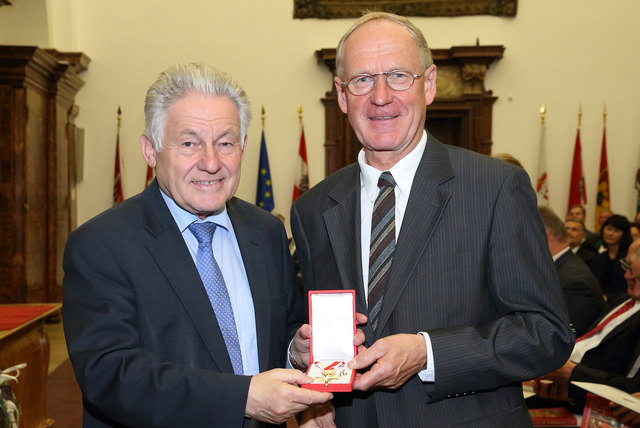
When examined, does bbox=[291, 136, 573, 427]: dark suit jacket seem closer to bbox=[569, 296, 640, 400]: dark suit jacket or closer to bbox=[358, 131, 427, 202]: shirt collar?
bbox=[358, 131, 427, 202]: shirt collar

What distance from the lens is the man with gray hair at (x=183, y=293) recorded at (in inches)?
68.3

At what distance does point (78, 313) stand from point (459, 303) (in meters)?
1.13

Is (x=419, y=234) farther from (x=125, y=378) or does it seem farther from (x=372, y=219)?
(x=125, y=378)

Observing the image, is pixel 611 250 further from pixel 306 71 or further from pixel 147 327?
pixel 147 327

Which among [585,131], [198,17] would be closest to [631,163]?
[585,131]

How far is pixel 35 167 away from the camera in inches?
384

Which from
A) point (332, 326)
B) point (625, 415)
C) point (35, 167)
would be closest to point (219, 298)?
point (332, 326)

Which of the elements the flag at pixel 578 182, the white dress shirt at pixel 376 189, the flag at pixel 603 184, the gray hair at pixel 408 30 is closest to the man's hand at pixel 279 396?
the white dress shirt at pixel 376 189

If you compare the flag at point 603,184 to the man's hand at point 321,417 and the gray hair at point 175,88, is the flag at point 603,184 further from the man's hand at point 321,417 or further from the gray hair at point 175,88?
the gray hair at point 175,88

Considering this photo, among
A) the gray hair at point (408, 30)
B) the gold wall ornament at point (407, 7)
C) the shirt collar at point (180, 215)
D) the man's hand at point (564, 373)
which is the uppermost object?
the gold wall ornament at point (407, 7)

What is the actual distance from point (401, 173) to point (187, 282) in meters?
0.82

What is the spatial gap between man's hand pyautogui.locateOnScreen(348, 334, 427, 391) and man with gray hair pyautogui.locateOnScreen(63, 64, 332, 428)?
174 mm

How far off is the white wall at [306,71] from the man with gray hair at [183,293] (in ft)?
30.9

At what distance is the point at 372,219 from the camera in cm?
220
